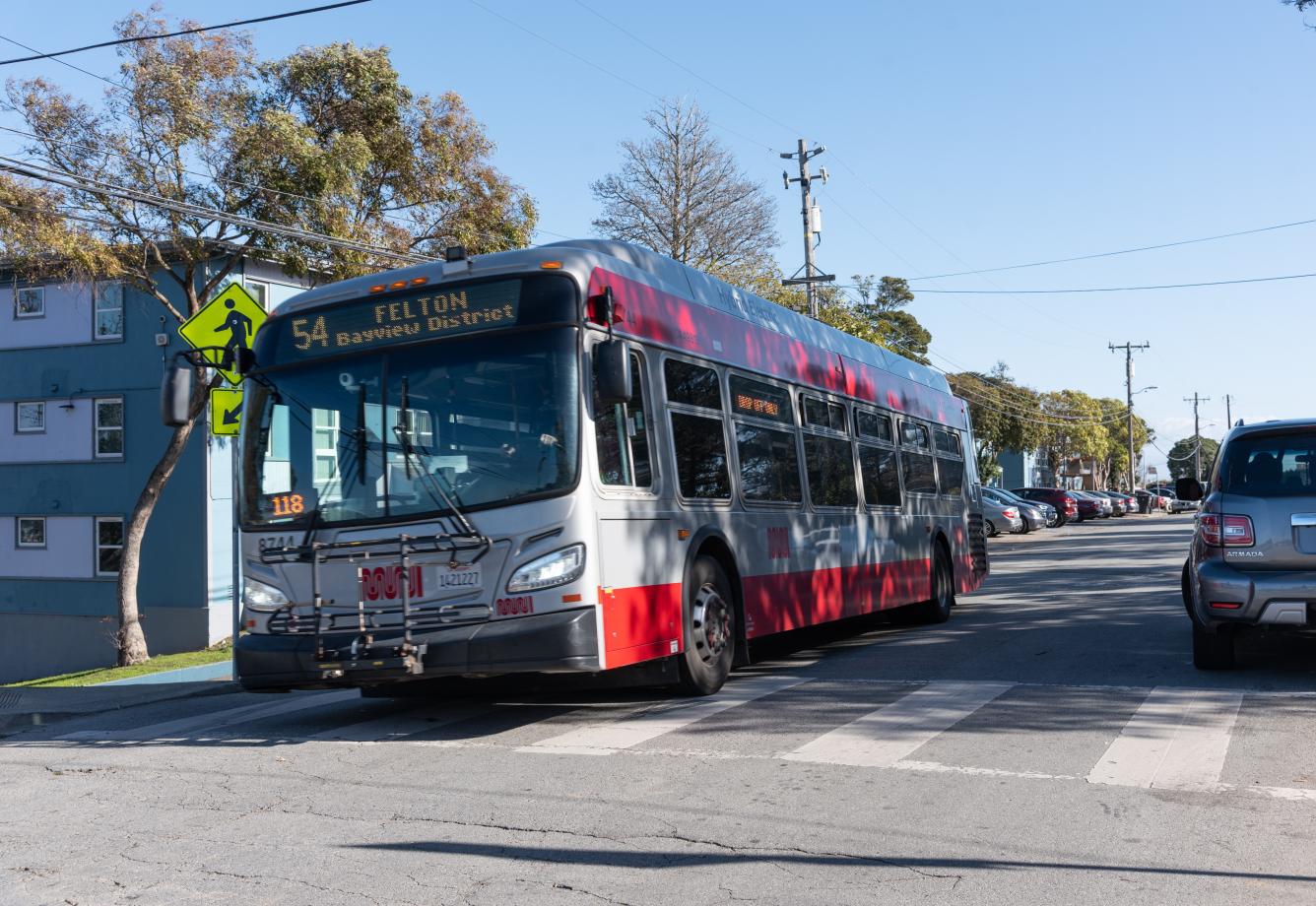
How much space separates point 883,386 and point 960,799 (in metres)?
9.29

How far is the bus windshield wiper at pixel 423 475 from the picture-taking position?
768 cm

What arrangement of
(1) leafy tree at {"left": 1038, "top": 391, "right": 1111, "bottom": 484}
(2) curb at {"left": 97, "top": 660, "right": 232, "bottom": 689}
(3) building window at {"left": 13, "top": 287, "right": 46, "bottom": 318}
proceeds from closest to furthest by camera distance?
(2) curb at {"left": 97, "top": 660, "right": 232, "bottom": 689} → (3) building window at {"left": 13, "top": 287, "right": 46, "bottom": 318} → (1) leafy tree at {"left": 1038, "top": 391, "right": 1111, "bottom": 484}

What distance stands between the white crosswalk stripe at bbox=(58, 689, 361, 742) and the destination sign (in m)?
2.78

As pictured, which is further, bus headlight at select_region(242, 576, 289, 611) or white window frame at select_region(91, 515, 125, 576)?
white window frame at select_region(91, 515, 125, 576)

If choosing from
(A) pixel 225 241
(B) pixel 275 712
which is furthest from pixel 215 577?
(B) pixel 275 712

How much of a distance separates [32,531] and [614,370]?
29546 mm

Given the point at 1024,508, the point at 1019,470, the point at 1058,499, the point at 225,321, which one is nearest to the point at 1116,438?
the point at 1019,470

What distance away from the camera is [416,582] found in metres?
7.81

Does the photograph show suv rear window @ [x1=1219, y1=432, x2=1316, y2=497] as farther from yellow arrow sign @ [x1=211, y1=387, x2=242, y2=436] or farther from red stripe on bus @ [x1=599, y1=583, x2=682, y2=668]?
yellow arrow sign @ [x1=211, y1=387, x2=242, y2=436]

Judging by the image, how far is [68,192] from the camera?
1842cm

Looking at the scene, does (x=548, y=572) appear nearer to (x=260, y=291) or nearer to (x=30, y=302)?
(x=260, y=291)

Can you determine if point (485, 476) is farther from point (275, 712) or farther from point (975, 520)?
point (975, 520)

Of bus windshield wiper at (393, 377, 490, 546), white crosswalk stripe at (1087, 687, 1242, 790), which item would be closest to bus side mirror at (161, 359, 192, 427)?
bus windshield wiper at (393, 377, 490, 546)

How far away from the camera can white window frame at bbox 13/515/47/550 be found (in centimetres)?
3222
